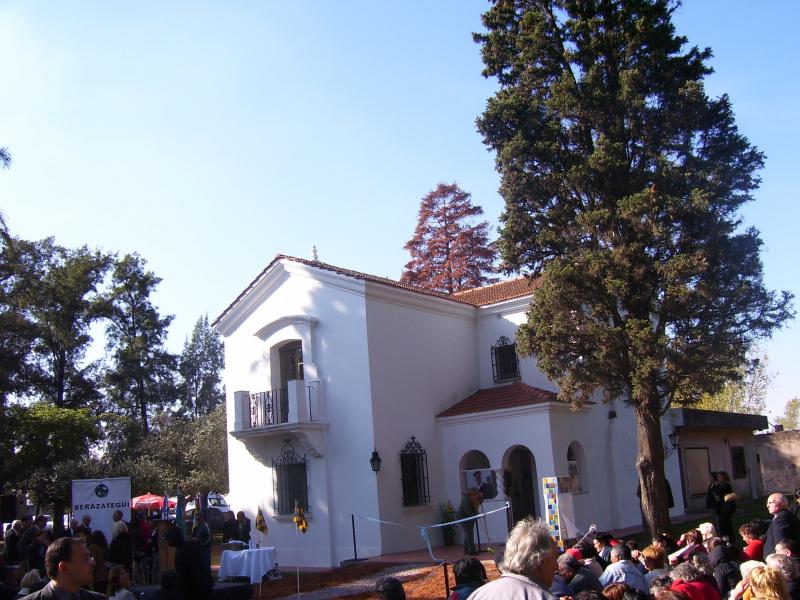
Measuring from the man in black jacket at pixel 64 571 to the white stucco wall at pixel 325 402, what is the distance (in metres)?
14.7

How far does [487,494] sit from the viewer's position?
20062mm

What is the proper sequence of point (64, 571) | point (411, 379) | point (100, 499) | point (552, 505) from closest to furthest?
point (64, 571) < point (552, 505) < point (100, 499) < point (411, 379)

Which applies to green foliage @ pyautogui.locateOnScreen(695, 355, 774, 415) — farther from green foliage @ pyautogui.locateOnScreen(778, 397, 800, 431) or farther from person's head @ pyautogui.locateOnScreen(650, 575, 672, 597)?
person's head @ pyautogui.locateOnScreen(650, 575, 672, 597)

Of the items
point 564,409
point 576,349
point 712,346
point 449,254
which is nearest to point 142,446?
point 449,254

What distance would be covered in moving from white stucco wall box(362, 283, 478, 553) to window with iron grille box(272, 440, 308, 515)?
8.12 ft

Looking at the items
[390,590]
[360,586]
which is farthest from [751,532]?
[360,586]

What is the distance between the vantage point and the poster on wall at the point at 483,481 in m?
20.0

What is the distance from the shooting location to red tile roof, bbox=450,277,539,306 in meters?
22.5

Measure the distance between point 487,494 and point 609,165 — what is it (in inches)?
355

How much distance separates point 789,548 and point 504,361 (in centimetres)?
1587

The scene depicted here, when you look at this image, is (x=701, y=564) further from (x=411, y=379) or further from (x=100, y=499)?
(x=100, y=499)

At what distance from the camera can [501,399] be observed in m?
20.7

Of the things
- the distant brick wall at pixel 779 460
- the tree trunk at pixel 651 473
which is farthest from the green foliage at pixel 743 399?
the tree trunk at pixel 651 473

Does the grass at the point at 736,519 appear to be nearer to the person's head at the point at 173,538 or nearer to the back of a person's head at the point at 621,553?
the back of a person's head at the point at 621,553
